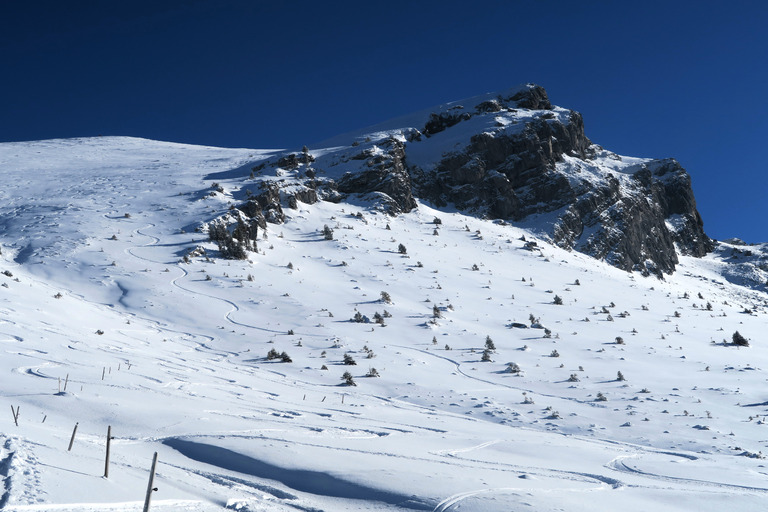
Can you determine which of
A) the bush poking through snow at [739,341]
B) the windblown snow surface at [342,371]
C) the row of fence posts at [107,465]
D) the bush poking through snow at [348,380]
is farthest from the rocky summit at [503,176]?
the row of fence posts at [107,465]

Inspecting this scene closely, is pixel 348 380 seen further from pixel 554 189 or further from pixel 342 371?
pixel 554 189

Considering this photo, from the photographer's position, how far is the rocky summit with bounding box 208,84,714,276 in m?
38.3

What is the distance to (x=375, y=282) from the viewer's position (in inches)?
944

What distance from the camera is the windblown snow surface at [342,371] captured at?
636 cm

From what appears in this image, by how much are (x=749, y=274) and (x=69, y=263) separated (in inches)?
2064

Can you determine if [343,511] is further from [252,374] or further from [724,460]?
[252,374]

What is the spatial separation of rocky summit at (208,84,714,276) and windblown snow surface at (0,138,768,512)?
3732 mm

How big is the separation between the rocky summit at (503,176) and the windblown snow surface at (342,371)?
3732 millimetres

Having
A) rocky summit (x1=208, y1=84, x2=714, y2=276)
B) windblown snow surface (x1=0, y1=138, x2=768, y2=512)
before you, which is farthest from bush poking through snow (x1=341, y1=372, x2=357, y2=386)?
rocky summit (x1=208, y1=84, x2=714, y2=276)

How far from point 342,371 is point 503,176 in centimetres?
3183

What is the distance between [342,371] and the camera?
48.9ft

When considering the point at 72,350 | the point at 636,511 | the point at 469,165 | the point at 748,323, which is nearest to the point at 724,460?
the point at 636,511

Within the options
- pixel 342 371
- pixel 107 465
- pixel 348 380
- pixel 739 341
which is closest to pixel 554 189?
pixel 739 341

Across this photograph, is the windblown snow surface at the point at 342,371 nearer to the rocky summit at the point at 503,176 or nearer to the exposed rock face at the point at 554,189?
the rocky summit at the point at 503,176
